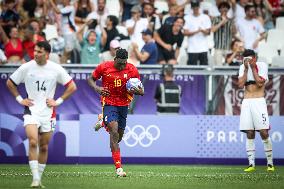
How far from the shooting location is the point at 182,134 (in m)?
23.7

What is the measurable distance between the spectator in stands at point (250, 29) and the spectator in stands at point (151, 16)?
2728mm

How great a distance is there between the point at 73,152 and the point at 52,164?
2.29ft

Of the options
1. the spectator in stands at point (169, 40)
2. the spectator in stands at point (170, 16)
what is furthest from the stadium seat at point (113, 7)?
the spectator in stands at point (169, 40)

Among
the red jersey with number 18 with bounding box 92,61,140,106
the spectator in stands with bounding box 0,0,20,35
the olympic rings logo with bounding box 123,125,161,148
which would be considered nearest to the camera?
the red jersey with number 18 with bounding box 92,61,140,106

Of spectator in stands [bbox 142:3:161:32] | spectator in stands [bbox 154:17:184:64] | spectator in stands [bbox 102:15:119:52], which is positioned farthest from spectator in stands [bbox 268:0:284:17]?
spectator in stands [bbox 102:15:119:52]

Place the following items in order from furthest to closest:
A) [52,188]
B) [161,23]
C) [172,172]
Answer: [161,23], [172,172], [52,188]

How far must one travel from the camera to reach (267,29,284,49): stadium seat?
2702 cm

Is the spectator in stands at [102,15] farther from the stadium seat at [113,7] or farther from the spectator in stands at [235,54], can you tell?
the spectator in stands at [235,54]

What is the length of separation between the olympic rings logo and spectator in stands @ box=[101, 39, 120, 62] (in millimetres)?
2414

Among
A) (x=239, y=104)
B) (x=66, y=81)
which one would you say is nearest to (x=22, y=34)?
(x=239, y=104)

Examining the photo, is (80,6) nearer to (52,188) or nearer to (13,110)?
(13,110)

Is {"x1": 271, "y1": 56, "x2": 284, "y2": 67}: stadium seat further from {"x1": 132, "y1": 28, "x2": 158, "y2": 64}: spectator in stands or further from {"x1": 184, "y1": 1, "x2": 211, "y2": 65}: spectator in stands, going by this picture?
{"x1": 132, "y1": 28, "x2": 158, "y2": 64}: spectator in stands

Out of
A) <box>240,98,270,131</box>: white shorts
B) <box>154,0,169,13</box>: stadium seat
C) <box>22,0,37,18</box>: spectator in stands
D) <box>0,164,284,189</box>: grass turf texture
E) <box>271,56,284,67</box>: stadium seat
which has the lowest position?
<box>0,164,284,189</box>: grass turf texture

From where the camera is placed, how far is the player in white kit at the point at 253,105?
20.7 m
